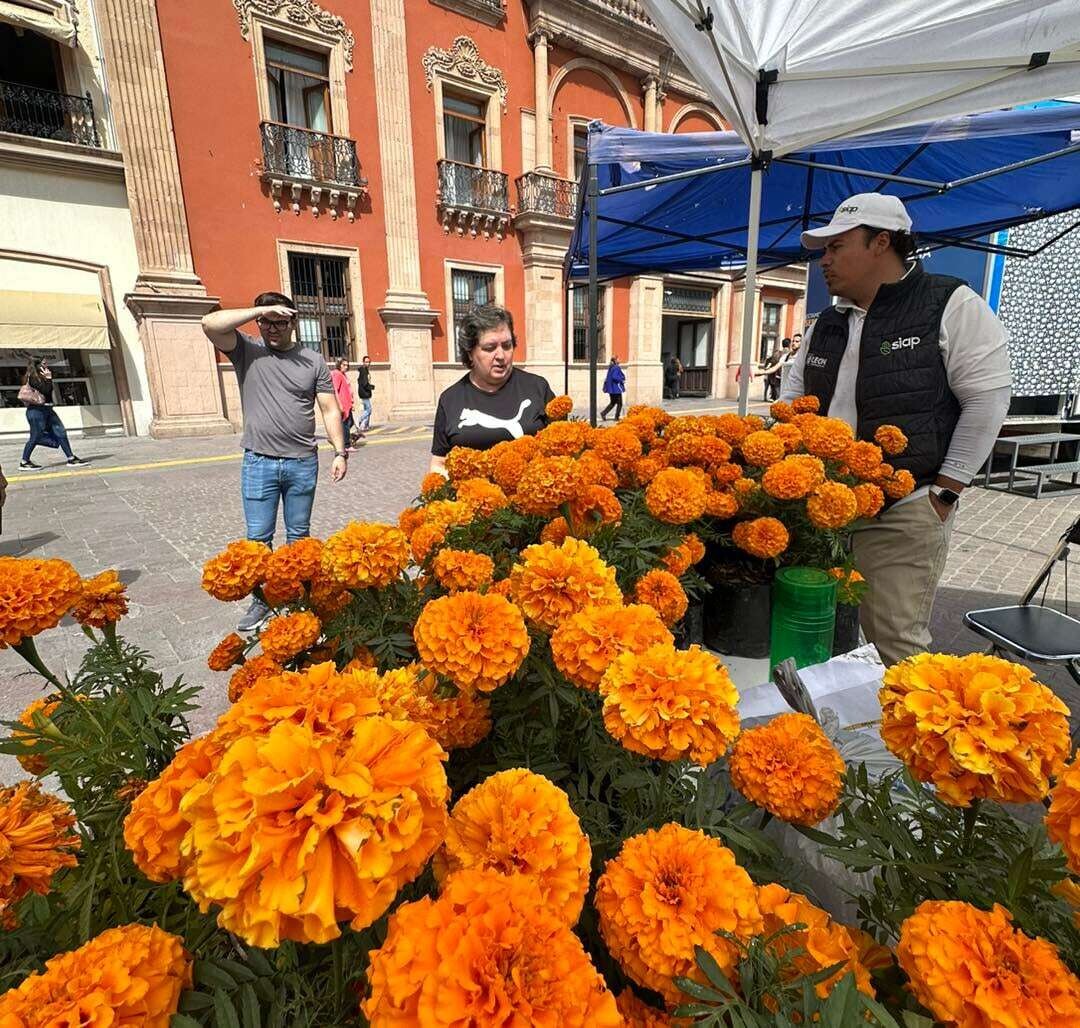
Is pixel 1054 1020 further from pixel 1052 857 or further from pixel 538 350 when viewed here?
pixel 538 350

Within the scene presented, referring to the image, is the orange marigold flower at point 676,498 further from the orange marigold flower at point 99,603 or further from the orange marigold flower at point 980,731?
the orange marigold flower at point 99,603

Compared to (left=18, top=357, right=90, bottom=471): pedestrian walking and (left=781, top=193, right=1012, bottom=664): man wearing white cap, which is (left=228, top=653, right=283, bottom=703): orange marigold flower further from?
(left=18, top=357, right=90, bottom=471): pedestrian walking

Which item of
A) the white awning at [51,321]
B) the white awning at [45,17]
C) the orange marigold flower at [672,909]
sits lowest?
the orange marigold flower at [672,909]

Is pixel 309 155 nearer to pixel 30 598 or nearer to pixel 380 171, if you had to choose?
pixel 380 171

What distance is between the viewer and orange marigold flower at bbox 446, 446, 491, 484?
5.03 feet

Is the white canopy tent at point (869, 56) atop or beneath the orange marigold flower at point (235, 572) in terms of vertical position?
atop

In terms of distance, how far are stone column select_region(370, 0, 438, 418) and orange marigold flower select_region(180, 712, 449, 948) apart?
1585cm

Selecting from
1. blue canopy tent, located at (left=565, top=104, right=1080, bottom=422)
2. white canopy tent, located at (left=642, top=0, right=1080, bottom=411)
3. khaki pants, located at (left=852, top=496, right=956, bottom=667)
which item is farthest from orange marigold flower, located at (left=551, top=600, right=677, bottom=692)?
blue canopy tent, located at (left=565, top=104, right=1080, bottom=422)

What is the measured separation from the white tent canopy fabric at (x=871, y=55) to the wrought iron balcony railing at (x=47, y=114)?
14602 millimetres

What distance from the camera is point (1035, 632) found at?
8.84 feet

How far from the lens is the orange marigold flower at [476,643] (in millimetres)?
744

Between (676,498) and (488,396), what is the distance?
5.37ft

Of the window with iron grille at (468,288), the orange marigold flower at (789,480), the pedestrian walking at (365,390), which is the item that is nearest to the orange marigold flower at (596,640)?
the orange marigold flower at (789,480)

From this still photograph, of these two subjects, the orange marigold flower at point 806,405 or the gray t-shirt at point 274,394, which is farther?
the gray t-shirt at point 274,394
